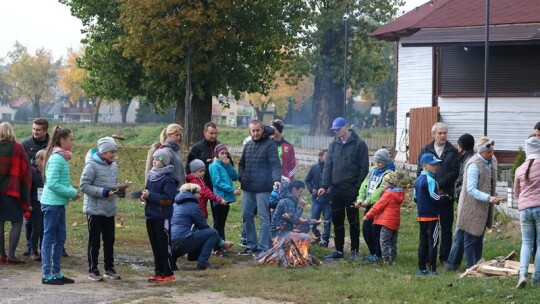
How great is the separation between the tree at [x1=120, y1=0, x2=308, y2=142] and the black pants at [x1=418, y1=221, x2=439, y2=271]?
2295 centimetres

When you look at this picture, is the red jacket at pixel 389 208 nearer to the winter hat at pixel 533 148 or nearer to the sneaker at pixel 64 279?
the winter hat at pixel 533 148

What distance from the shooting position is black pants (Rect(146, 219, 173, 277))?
1354cm

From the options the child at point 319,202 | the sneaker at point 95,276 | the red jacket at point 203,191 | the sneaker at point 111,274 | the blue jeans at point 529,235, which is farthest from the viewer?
the child at point 319,202

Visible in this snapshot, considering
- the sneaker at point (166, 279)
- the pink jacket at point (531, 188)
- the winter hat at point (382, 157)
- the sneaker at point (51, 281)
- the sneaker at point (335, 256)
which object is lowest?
the sneaker at point (335, 256)

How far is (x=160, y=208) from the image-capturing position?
13.5 meters

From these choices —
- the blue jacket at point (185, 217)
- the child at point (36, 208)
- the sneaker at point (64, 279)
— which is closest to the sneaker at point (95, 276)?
the sneaker at point (64, 279)

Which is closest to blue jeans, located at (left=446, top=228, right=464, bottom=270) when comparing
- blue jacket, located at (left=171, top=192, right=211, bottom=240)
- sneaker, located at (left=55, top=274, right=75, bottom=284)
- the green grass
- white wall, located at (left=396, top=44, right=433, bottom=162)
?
the green grass

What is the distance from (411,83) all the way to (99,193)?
23.6m

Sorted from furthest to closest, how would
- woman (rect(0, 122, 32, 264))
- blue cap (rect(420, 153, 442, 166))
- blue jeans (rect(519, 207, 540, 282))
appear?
blue cap (rect(420, 153, 442, 166))
woman (rect(0, 122, 32, 264))
blue jeans (rect(519, 207, 540, 282))

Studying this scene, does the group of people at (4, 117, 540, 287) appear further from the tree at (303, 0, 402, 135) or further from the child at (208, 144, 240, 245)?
the tree at (303, 0, 402, 135)

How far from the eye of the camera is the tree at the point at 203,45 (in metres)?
36.8

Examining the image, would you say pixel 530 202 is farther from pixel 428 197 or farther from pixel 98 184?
pixel 98 184

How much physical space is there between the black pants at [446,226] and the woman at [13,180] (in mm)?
5641

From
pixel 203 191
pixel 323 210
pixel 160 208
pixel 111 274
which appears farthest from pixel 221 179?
pixel 111 274
